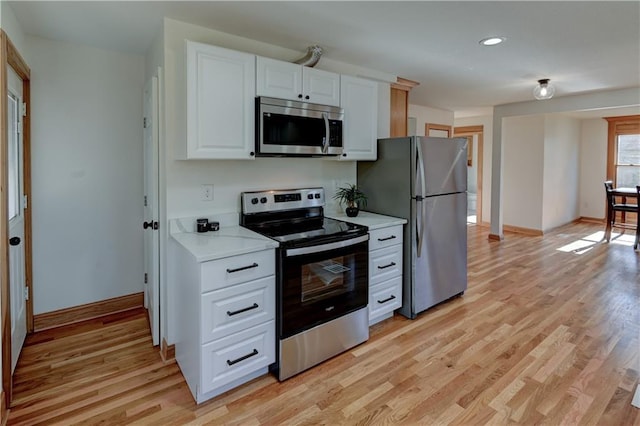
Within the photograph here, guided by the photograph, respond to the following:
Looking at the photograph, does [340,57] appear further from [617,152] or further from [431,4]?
[617,152]

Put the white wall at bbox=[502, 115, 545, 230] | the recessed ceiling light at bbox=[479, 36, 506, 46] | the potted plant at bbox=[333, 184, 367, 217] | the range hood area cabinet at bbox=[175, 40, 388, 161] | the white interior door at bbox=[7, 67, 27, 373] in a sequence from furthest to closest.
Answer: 1. the white wall at bbox=[502, 115, 545, 230]
2. the potted plant at bbox=[333, 184, 367, 217]
3. the recessed ceiling light at bbox=[479, 36, 506, 46]
4. the white interior door at bbox=[7, 67, 27, 373]
5. the range hood area cabinet at bbox=[175, 40, 388, 161]

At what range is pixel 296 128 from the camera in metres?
2.61

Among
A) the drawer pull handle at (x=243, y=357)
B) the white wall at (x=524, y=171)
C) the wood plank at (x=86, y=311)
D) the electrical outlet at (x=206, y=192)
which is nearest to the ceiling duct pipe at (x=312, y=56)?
the electrical outlet at (x=206, y=192)

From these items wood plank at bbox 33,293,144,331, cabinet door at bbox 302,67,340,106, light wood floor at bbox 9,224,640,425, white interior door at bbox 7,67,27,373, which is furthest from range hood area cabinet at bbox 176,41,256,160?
wood plank at bbox 33,293,144,331

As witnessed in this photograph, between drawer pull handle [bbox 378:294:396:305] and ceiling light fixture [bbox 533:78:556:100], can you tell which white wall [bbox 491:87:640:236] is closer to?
ceiling light fixture [bbox 533:78:556:100]

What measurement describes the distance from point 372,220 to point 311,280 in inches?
34.4

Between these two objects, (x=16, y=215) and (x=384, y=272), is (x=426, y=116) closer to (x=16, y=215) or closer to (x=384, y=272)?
(x=384, y=272)

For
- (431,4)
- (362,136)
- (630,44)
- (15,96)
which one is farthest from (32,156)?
(630,44)

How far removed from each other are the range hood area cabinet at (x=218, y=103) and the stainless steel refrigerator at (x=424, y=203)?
4.27ft

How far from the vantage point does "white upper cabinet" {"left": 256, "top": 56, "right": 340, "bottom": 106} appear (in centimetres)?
243

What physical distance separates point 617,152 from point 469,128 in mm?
2986

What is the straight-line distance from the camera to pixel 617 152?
7.41 m

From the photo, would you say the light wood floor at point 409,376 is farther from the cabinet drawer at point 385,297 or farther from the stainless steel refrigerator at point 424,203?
the stainless steel refrigerator at point 424,203

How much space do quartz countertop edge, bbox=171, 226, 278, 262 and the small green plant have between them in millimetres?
1026
